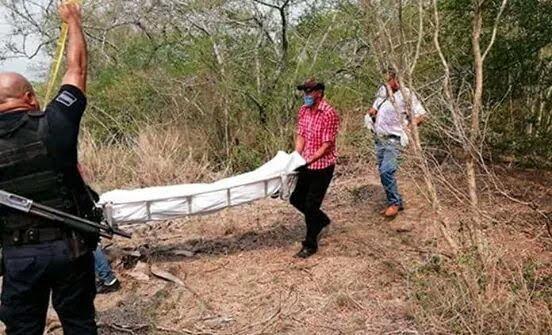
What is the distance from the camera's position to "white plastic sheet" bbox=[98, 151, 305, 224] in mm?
5137

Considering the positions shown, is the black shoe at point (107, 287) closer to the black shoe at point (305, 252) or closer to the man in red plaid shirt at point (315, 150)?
the black shoe at point (305, 252)

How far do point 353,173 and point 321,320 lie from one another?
4.29m

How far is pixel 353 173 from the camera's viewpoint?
8.52m

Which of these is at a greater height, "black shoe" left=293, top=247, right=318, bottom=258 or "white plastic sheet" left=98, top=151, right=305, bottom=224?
"white plastic sheet" left=98, top=151, right=305, bottom=224

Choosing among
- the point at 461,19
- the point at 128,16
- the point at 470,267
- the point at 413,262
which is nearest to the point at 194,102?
the point at 128,16

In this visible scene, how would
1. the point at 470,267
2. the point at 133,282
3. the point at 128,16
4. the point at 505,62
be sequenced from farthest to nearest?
the point at 128,16 < the point at 505,62 < the point at 133,282 < the point at 470,267

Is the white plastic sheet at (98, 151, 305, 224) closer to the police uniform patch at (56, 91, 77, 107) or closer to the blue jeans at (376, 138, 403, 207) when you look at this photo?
the blue jeans at (376, 138, 403, 207)

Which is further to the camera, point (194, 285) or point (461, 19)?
point (461, 19)

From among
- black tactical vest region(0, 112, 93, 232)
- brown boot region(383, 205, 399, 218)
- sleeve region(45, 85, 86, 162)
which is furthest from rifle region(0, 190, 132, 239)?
brown boot region(383, 205, 399, 218)

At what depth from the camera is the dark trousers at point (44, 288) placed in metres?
2.94

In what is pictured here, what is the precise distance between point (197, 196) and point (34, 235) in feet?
7.79

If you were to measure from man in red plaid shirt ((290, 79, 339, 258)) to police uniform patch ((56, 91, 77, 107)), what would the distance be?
2.80 meters

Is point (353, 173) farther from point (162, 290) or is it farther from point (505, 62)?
point (162, 290)

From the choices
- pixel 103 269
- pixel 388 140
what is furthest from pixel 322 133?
pixel 103 269
